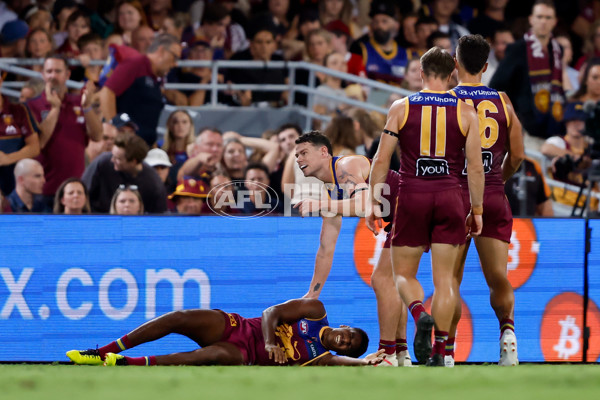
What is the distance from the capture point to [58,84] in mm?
11727

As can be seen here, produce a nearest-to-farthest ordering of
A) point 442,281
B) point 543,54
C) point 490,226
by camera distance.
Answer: point 442,281, point 490,226, point 543,54

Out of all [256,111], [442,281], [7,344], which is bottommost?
[7,344]

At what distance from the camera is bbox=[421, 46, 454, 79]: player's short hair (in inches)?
295

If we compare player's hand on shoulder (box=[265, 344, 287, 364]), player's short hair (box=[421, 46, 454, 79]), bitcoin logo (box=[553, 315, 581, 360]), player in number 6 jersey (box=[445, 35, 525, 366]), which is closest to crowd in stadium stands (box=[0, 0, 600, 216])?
bitcoin logo (box=[553, 315, 581, 360])

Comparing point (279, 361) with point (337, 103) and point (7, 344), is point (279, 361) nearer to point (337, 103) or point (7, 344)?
point (7, 344)

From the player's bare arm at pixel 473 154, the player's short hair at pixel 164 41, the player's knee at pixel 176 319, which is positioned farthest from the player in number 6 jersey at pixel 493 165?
the player's short hair at pixel 164 41

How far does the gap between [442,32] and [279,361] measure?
300 inches

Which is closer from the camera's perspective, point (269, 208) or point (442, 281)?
point (442, 281)

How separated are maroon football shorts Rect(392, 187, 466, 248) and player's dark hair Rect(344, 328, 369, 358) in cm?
134

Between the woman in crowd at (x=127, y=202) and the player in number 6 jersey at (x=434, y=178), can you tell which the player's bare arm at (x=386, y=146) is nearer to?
the player in number 6 jersey at (x=434, y=178)

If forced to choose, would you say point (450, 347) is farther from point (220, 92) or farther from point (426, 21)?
point (426, 21)

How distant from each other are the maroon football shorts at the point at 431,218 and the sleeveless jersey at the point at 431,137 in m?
0.07

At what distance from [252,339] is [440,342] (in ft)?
5.36

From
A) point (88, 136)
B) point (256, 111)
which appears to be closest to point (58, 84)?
point (88, 136)
